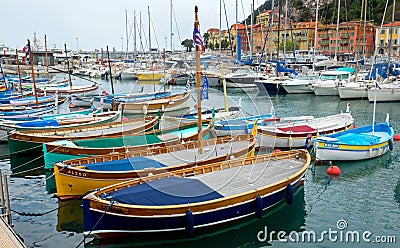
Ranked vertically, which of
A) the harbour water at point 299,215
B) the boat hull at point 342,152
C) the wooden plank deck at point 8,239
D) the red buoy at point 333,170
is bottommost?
the harbour water at point 299,215

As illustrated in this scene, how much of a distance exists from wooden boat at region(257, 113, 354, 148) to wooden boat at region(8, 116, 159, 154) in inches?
255

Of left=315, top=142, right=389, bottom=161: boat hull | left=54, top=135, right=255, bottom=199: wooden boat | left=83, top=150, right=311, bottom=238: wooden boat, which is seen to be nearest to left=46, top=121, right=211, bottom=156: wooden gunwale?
left=54, top=135, right=255, bottom=199: wooden boat

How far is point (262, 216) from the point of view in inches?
448

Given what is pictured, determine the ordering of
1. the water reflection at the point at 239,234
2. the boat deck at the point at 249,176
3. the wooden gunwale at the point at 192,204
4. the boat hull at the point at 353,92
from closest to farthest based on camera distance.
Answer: the wooden gunwale at the point at 192,204
the water reflection at the point at 239,234
the boat deck at the point at 249,176
the boat hull at the point at 353,92

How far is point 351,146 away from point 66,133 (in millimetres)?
14013

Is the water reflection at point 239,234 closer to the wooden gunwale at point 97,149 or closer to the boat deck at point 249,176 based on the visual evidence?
the boat deck at point 249,176

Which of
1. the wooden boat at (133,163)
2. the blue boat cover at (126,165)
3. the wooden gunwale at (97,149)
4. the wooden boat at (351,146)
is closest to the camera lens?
the wooden boat at (133,163)

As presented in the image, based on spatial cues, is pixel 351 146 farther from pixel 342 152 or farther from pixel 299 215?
pixel 299 215

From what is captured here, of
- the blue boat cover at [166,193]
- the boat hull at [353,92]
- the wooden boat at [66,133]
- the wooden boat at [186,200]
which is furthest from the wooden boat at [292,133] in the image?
the boat hull at [353,92]

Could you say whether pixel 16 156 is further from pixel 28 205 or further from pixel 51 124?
pixel 28 205

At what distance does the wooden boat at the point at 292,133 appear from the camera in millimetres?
18750

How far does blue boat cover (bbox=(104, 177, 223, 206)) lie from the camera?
9.86 m

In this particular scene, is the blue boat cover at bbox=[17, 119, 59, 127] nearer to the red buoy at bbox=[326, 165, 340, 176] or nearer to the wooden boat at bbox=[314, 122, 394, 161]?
the wooden boat at bbox=[314, 122, 394, 161]

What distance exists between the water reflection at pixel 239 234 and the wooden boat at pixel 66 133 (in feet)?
28.7
